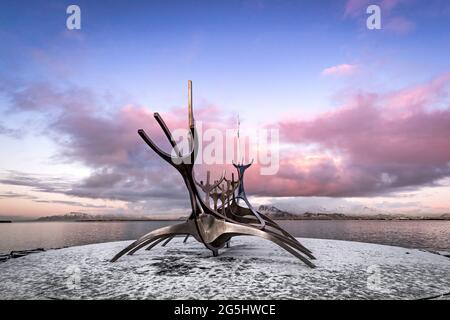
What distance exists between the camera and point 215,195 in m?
20.4

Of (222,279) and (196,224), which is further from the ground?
(196,224)

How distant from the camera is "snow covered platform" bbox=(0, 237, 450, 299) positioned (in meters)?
8.06

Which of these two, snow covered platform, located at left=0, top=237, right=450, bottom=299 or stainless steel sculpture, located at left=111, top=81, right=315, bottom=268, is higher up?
stainless steel sculpture, located at left=111, top=81, right=315, bottom=268

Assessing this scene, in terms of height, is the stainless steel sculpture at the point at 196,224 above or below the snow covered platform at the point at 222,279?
above

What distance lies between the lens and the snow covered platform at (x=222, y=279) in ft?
26.5

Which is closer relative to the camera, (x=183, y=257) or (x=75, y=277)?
(x=75, y=277)

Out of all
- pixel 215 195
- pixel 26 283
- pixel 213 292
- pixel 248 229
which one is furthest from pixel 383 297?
pixel 215 195

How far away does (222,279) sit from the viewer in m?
9.66

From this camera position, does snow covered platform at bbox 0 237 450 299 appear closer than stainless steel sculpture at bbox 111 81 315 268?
Yes

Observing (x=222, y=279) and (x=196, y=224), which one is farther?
(x=196, y=224)

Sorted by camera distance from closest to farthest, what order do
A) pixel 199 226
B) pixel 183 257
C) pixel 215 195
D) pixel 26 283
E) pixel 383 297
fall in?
pixel 383 297
pixel 26 283
pixel 199 226
pixel 183 257
pixel 215 195
